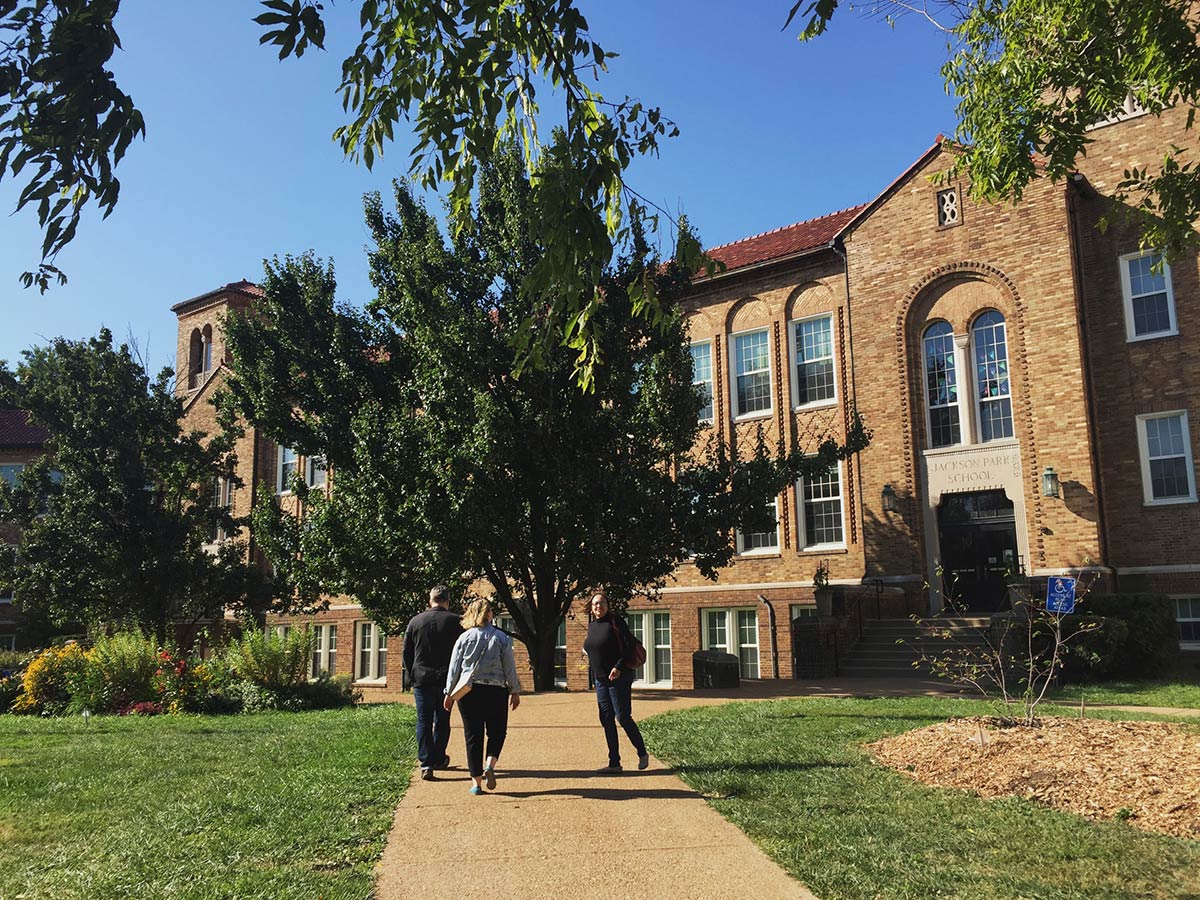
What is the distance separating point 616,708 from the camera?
8.61m

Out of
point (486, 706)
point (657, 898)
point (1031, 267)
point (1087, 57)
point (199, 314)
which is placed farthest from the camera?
point (199, 314)

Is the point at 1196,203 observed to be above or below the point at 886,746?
above

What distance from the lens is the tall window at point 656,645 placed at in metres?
25.0

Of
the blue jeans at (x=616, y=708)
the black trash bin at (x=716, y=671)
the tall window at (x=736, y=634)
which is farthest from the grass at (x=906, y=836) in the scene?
the tall window at (x=736, y=634)

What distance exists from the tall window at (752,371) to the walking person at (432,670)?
17.1m

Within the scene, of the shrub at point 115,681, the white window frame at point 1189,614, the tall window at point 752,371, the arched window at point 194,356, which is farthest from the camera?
the arched window at point 194,356

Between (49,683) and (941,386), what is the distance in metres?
20.1

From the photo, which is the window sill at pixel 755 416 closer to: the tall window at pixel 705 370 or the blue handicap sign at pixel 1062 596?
the tall window at pixel 705 370

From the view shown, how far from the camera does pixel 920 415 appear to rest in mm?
21875

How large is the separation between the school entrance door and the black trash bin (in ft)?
18.5

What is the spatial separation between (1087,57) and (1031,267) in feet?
37.9

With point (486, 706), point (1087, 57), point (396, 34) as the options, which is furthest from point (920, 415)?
point (396, 34)

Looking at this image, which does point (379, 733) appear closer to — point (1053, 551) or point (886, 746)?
point (886, 746)

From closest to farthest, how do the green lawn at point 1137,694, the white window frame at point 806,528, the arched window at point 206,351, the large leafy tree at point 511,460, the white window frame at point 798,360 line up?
the green lawn at point 1137,694, the large leafy tree at point 511,460, the white window frame at point 806,528, the white window frame at point 798,360, the arched window at point 206,351
